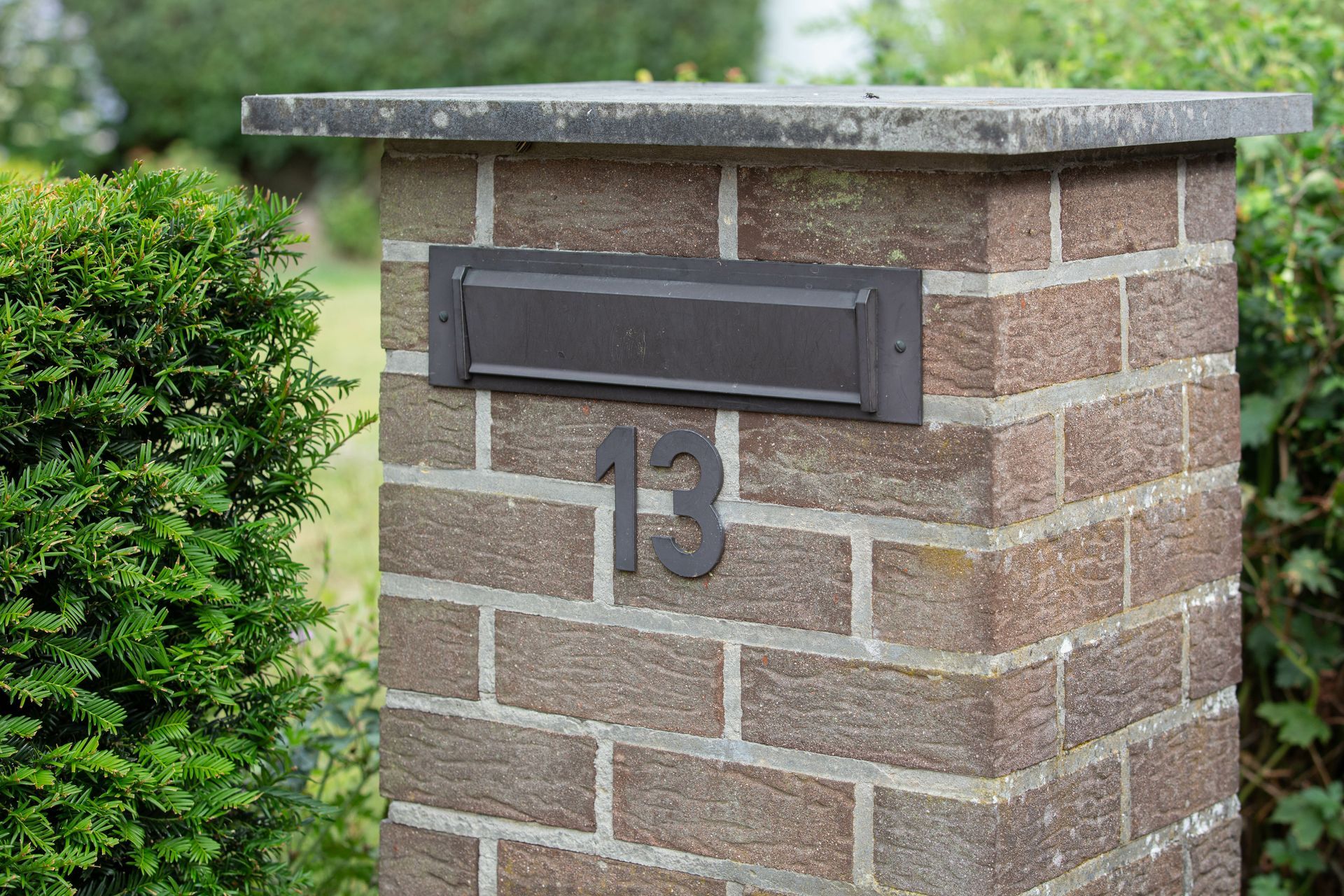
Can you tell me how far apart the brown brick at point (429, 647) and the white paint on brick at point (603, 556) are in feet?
0.67

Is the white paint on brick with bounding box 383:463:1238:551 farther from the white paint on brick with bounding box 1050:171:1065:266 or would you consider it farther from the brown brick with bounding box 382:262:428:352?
the white paint on brick with bounding box 1050:171:1065:266

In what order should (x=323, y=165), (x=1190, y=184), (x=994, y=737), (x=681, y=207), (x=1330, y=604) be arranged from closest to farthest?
(x=994, y=737) → (x=681, y=207) → (x=1190, y=184) → (x=1330, y=604) → (x=323, y=165)

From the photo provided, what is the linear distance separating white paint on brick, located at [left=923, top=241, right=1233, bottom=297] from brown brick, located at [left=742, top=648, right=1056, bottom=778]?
1.48ft

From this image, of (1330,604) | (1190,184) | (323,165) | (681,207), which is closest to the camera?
(681,207)

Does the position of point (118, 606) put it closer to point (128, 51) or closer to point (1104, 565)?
point (1104, 565)

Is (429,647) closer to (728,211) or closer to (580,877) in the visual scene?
(580,877)

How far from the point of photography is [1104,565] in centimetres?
204

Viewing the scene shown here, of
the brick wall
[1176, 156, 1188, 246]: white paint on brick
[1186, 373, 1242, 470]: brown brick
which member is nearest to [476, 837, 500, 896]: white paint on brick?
the brick wall

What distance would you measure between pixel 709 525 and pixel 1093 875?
2.22ft

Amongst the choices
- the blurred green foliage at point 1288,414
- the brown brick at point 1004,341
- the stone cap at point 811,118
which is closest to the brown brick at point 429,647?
the stone cap at point 811,118

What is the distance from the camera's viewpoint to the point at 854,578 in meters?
1.92

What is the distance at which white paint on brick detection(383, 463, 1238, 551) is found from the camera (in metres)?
1.87

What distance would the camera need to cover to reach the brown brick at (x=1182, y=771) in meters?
2.15

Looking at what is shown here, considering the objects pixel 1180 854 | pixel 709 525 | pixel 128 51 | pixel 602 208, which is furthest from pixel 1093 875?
pixel 128 51
